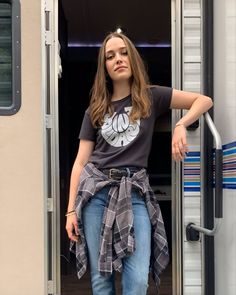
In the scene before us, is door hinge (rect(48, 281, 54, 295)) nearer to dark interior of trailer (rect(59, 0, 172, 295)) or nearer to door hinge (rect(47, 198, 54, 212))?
door hinge (rect(47, 198, 54, 212))

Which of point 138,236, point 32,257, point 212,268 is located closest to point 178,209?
point 212,268

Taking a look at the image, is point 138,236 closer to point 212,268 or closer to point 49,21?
point 212,268

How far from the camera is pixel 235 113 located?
2.18m

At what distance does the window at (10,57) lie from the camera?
8.34 feet

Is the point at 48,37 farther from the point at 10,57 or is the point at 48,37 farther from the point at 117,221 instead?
the point at 117,221

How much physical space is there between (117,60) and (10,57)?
68 cm

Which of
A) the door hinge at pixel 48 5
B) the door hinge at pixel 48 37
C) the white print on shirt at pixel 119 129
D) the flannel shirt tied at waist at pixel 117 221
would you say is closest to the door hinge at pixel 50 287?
the flannel shirt tied at waist at pixel 117 221

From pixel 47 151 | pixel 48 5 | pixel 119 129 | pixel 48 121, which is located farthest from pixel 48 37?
pixel 119 129

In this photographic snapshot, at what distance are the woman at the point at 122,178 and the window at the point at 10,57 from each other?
1.57ft

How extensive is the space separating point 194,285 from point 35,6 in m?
1.65

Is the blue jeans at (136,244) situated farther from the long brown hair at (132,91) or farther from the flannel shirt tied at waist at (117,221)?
the long brown hair at (132,91)

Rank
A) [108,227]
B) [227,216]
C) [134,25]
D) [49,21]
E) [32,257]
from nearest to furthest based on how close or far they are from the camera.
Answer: [108,227], [227,216], [32,257], [49,21], [134,25]

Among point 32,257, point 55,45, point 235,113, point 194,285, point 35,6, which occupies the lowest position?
point 194,285

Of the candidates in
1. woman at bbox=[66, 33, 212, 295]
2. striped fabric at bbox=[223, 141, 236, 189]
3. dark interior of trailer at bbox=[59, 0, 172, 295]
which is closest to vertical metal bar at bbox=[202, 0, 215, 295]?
striped fabric at bbox=[223, 141, 236, 189]
